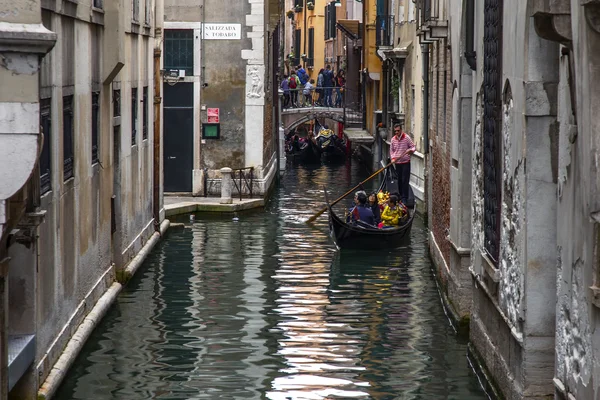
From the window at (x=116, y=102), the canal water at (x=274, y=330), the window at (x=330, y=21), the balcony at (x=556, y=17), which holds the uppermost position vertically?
the window at (x=330, y=21)

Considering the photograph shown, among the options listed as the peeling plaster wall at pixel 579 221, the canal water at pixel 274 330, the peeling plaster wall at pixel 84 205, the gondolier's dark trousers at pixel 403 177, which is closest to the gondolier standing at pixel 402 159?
the gondolier's dark trousers at pixel 403 177

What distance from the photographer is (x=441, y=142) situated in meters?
16.4

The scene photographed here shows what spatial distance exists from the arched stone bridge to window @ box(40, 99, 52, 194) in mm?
29757

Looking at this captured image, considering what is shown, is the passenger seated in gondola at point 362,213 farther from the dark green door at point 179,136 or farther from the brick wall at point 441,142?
the dark green door at point 179,136

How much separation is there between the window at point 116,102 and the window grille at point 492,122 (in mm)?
5125

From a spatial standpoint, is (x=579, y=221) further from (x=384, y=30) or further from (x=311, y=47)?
(x=311, y=47)

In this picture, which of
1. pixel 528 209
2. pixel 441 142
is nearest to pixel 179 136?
pixel 441 142

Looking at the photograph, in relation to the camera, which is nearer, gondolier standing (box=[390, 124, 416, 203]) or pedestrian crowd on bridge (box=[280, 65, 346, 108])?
gondolier standing (box=[390, 124, 416, 203])

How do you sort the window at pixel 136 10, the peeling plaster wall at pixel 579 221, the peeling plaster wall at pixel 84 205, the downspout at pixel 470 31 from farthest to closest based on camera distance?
the window at pixel 136 10 < the downspout at pixel 470 31 < the peeling plaster wall at pixel 84 205 < the peeling plaster wall at pixel 579 221

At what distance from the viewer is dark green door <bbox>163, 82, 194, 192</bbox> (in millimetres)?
24250

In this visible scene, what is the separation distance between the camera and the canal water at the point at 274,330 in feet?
34.1

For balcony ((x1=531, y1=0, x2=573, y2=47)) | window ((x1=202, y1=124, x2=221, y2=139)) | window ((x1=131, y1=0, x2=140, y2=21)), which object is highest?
window ((x1=131, y1=0, x2=140, y2=21))

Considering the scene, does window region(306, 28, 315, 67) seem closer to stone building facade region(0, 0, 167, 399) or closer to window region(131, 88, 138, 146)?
stone building facade region(0, 0, 167, 399)

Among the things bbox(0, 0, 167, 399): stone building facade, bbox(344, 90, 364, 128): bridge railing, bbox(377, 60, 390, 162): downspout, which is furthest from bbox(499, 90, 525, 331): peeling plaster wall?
bbox(344, 90, 364, 128): bridge railing
